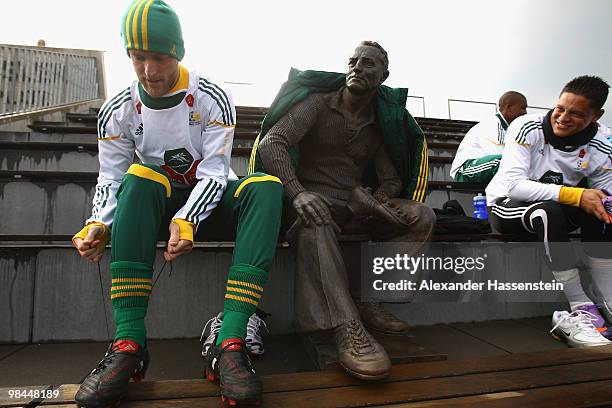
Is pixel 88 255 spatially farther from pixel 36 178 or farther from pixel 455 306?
pixel 455 306

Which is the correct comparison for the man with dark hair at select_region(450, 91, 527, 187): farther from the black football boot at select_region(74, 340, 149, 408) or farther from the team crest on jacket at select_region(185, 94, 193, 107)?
the black football boot at select_region(74, 340, 149, 408)

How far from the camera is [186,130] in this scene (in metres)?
1.35

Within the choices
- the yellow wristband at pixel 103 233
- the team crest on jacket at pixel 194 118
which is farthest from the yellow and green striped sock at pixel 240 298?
the team crest on jacket at pixel 194 118

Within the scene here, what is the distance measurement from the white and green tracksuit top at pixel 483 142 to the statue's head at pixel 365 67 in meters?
1.64

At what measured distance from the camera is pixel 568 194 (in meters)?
1.74

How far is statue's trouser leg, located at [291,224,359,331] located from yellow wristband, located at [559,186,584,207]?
1.28m

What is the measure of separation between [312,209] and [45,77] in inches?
244

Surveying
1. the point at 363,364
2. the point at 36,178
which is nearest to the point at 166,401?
the point at 363,364

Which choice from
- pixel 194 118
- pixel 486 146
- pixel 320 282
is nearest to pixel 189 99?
pixel 194 118

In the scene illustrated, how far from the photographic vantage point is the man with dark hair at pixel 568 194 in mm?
1675

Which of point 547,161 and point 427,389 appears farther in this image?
point 547,161

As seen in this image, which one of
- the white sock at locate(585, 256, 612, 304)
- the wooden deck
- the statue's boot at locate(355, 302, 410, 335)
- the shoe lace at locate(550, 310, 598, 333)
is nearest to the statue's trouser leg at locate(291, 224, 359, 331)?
the wooden deck

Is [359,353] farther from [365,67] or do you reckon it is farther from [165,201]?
[365,67]

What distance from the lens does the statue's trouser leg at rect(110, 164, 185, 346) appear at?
101 centimetres
